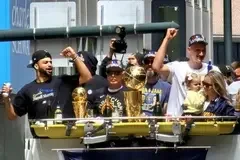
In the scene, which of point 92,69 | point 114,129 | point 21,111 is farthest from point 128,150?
point 92,69

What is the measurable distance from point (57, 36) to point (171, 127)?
1269 millimetres

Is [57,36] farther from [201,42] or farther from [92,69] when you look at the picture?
[92,69]

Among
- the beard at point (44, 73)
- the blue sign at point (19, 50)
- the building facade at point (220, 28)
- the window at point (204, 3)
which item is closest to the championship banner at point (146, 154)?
the beard at point (44, 73)

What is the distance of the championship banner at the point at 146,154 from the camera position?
6.42 meters

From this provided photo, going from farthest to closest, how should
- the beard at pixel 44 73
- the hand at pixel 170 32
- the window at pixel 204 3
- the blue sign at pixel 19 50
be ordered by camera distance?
the window at pixel 204 3 < the blue sign at pixel 19 50 < the beard at pixel 44 73 < the hand at pixel 170 32

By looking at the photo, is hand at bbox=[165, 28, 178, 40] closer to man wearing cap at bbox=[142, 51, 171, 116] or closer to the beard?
man wearing cap at bbox=[142, 51, 171, 116]

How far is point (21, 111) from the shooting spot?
793 centimetres

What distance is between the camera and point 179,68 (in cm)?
784

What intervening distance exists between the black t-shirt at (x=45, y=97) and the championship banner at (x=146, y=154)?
1177 mm

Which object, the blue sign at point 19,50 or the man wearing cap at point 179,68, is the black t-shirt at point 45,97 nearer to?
the man wearing cap at point 179,68

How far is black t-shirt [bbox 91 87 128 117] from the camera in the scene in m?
6.98

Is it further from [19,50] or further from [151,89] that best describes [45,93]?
[19,50]

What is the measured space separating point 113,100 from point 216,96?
85cm

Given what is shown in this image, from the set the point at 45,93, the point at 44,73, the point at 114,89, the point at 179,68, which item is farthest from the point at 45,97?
A: the point at 179,68
